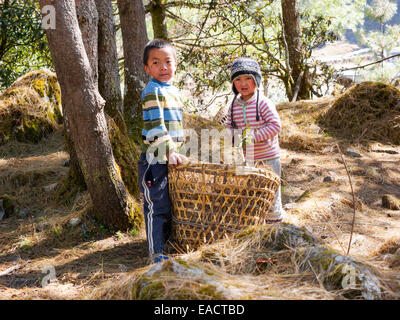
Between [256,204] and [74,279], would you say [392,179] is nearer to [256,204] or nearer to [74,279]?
[256,204]

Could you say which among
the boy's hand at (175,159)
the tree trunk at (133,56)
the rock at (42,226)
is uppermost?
the tree trunk at (133,56)

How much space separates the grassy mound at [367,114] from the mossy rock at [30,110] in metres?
4.86

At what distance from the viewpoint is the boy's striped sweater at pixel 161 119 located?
2.89 m

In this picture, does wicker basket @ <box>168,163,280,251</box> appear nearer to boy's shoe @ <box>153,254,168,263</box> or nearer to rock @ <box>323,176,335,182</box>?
boy's shoe @ <box>153,254,168,263</box>

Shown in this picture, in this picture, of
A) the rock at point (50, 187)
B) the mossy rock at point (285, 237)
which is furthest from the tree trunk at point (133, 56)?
the mossy rock at point (285, 237)

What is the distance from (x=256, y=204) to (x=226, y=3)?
5518 millimetres

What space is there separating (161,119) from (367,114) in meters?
4.89

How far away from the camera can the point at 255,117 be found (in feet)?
10.8

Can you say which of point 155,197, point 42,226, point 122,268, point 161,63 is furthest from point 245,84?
point 42,226

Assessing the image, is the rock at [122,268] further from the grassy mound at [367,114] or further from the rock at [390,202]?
the grassy mound at [367,114]

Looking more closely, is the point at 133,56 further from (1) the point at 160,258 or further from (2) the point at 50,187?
(1) the point at 160,258

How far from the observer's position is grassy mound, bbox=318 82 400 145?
249 inches

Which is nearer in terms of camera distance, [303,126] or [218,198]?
[218,198]
